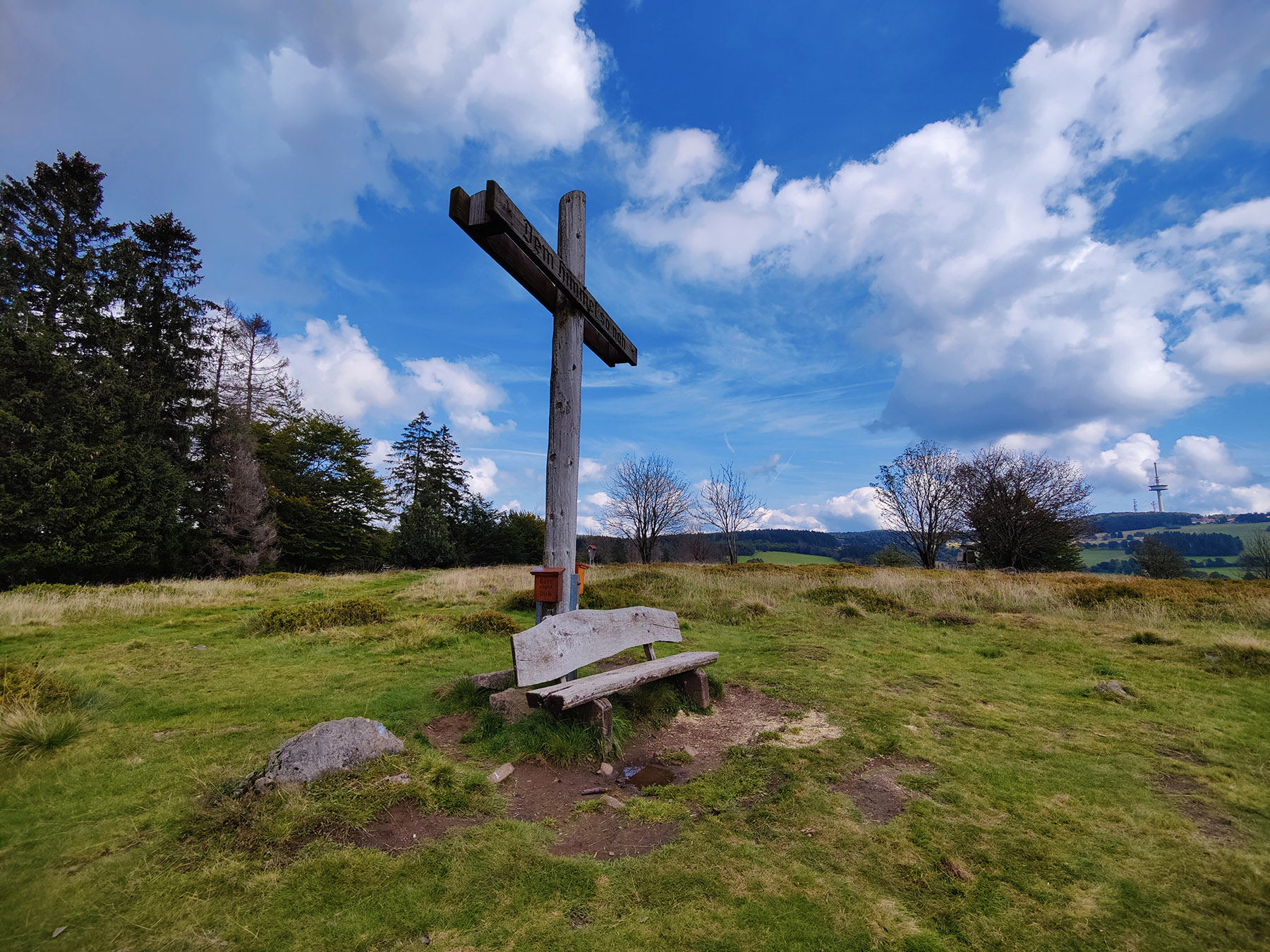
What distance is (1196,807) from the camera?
321cm

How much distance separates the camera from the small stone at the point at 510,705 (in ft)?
14.6

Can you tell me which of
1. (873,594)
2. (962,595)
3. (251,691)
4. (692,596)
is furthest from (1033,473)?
(251,691)

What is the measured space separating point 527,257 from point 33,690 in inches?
211

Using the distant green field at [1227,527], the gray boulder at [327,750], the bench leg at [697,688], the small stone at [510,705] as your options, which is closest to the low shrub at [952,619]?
the bench leg at [697,688]

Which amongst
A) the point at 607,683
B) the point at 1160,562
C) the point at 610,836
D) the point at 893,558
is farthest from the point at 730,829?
the point at 1160,562

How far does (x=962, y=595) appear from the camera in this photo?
12.2m

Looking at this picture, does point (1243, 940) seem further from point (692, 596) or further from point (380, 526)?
point (380, 526)

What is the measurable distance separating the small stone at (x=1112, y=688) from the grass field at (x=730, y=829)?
0.43ft

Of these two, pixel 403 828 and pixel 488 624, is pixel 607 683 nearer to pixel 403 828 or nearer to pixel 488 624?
pixel 403 828

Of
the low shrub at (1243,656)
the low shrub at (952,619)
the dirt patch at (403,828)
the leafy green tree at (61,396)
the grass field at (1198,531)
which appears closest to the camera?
the dirt patch at (403,828)

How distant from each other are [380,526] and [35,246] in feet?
71.3

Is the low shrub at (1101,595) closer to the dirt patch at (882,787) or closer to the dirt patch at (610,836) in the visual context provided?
the dirt patch at (882,787)

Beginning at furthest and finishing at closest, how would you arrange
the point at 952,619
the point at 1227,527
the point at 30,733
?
1. the point at 1227,527
2. the point at 952,619
3. the point at 30,733

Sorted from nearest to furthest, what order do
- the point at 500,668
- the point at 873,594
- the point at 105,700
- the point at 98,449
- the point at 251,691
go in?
1. the point at 105,700
2. the point at 251,691
3. the point at 500,668
4. the point at 873,594
5. the point at 98,449
